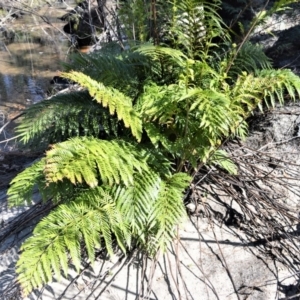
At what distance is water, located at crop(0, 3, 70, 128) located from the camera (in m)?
6.84

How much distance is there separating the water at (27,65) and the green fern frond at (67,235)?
12.6 feet

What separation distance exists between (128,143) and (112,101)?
0.26m

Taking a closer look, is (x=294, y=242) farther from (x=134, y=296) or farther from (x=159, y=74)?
(x=159, y=74)

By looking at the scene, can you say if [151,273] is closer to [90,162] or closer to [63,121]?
[90,162]

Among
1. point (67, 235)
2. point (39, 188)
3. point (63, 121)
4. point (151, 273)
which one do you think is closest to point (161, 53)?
point (63, 121)

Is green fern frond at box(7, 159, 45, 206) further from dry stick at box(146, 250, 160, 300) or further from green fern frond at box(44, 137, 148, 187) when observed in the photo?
dry stick at box(146, 250, 160, 300)

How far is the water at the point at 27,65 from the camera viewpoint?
6841 mm

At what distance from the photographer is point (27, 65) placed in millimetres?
8805

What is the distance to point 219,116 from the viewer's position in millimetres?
1853

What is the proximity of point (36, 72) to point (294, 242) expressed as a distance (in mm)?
7243

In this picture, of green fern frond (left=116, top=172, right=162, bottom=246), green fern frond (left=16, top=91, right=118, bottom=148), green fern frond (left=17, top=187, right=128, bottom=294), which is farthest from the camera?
green fern frond (left=16, top=91, right=118, bottom=148)

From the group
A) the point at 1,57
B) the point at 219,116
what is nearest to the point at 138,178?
the point at 219,116

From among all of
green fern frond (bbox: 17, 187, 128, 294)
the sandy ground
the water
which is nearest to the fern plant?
green fern frond (bbox: 17, 187, 128, 294)

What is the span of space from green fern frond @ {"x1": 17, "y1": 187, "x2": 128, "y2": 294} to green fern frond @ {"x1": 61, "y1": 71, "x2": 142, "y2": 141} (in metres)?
0.35
